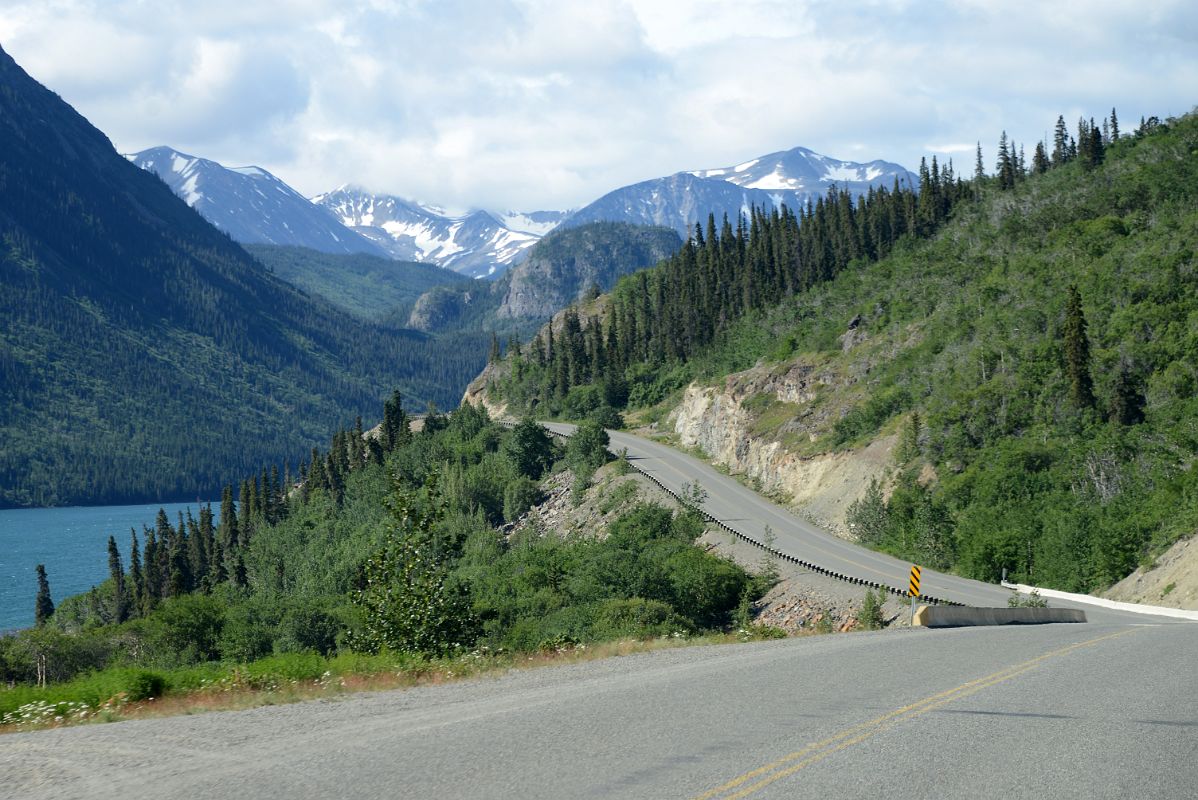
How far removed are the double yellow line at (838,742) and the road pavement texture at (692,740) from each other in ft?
0.11

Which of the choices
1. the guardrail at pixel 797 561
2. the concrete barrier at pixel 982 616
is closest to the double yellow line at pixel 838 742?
the concrete barrier at pixel 982 616

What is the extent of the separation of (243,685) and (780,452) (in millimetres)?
64188

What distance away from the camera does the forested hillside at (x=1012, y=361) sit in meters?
50.2

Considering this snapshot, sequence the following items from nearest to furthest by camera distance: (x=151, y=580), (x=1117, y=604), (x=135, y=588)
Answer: (x=1117, y=604) < (x=135, y=588) < (x=151, y=580)

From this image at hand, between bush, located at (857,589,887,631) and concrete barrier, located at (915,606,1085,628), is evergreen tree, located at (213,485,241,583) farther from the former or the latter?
concrete barrier, located at (915,606,1085,628)

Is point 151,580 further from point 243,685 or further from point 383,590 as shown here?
point 243,685

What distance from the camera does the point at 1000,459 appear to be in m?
56.6

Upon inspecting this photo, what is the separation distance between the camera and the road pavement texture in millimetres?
9984

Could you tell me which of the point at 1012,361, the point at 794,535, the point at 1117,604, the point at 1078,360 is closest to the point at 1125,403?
the point at 1078,360

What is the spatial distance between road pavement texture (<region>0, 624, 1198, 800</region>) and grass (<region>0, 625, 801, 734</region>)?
0.95 m

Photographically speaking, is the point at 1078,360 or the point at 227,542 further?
the point at 227,542

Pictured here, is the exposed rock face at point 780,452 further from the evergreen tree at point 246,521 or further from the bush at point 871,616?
the evergreen tree at point 246,521

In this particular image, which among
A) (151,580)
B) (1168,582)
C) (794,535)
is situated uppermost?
(1168,582)

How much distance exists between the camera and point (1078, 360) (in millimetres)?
56969
